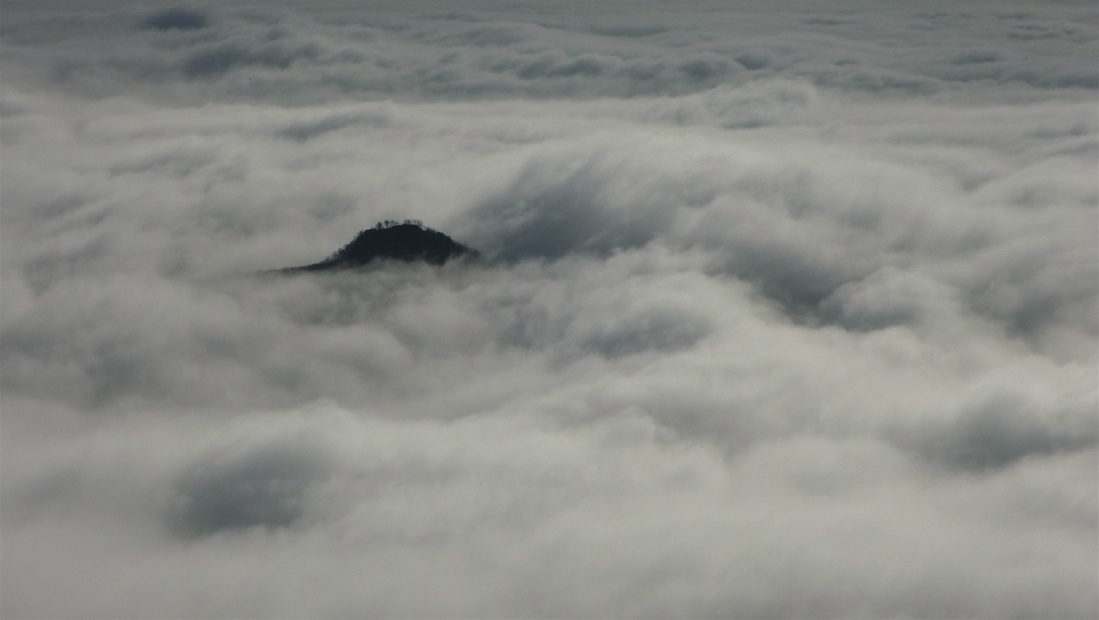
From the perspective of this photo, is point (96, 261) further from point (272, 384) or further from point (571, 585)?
point (571, 585)

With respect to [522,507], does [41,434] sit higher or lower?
lower

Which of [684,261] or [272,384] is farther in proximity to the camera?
[684,261]

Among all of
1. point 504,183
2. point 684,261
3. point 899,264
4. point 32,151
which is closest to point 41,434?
point 684,261

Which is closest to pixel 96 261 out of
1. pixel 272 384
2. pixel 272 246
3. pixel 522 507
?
pixel 272 246

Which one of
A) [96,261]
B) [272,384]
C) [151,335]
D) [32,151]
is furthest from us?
[32,151]

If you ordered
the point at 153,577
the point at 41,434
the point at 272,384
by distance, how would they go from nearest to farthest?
1. the point at 153,577
2. the point at 41,434
3. the point at 272,384

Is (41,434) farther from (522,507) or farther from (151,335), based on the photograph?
(522,507)

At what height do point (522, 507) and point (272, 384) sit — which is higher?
point (522, 507)
